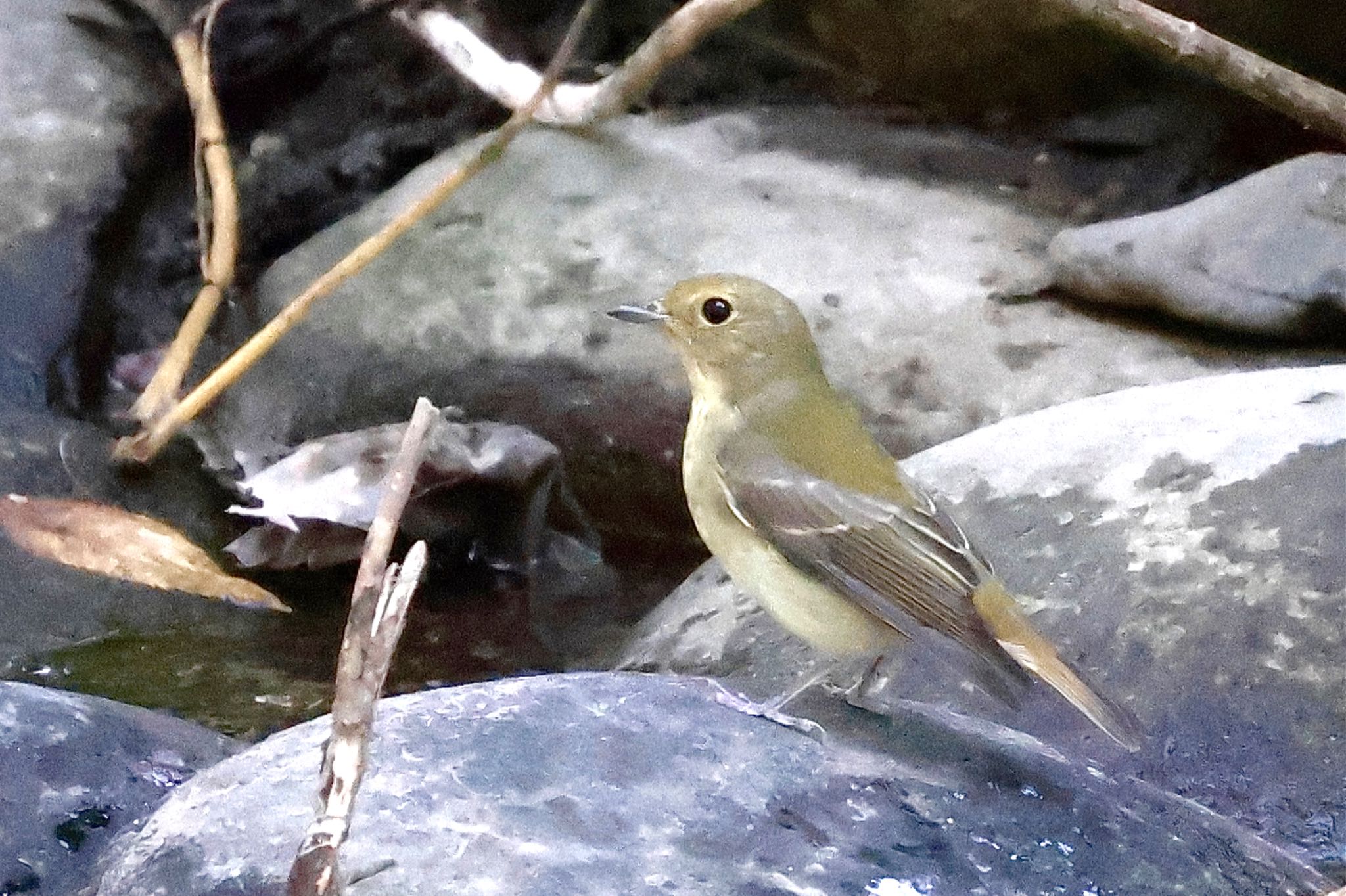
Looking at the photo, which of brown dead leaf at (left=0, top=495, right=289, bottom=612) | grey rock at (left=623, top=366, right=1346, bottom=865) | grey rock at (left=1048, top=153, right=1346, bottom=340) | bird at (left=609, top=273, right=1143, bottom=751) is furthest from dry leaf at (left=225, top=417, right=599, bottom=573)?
grey rock at (left=1048, top=153, right=1346, bottom=340)

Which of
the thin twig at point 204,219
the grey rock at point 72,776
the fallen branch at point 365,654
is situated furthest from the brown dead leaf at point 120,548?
the fallen branch at point 365,654

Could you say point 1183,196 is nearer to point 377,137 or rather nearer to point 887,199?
point 887,199

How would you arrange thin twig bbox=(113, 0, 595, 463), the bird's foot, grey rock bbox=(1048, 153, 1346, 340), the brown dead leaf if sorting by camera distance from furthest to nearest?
grey rock bbox=(1048, 153, 1346, 340) < thin twig bbox=(113, 0, 595, 463) < the brown dead leaf < the bird's foot

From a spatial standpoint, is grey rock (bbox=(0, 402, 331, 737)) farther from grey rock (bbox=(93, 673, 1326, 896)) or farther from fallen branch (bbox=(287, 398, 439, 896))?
fallen branch (bbox=(287, 398, 439, 896))

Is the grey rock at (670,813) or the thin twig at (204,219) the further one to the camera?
the thin twig at (204,219)

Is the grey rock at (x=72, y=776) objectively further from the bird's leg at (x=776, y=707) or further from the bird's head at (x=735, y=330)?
the bird's head at (x=735, y=330)

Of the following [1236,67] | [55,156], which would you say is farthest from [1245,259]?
[55,156]
